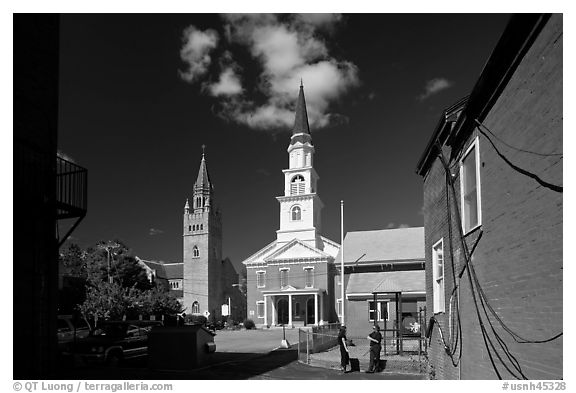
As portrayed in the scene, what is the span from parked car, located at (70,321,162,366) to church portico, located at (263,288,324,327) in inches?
1354

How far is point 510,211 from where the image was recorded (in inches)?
279

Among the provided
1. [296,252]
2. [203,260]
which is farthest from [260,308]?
[203,260]

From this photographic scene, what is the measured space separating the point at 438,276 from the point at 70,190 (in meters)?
8.05

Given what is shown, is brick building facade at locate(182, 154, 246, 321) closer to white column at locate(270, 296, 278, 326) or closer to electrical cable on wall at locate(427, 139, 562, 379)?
white column at locate(270, 296, 278, 326)

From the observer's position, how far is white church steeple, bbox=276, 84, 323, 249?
52.6 m

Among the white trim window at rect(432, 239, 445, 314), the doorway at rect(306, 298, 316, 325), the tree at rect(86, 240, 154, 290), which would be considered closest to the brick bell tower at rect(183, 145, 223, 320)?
the doorway at rect(306, 298, 316, 325)

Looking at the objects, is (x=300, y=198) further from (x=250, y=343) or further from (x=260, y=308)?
(x=250, y=343)

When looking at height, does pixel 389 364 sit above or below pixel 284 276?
below

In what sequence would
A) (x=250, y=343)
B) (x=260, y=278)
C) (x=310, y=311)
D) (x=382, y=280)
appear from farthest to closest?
(x=260, y=278) < (x=310, y=311) < (x=382, y=280) < (x=250, y=343)

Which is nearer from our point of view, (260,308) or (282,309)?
(282,309)

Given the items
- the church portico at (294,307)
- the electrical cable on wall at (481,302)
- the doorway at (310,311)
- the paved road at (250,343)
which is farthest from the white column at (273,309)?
the electrical cable on wall at (481,302)

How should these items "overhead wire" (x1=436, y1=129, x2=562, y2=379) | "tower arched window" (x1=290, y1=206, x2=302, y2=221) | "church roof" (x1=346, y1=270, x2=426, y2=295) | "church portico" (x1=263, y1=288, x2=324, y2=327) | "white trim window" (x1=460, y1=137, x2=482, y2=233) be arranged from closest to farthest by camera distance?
"overhead wire" (x1=436, y1=129, x2=562, y2=379) → "white trim window" (x1=460, y1=137, x2=482, y2=233) → "church roof" (x1=346, y1=270, x2=426, y2=295) → "church portico" (x1=263, y1=288, x2=324, y2=327) → "tower arched window" (x1=290, y1=206, x2=302, y2=221)
